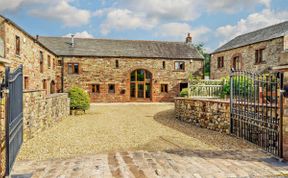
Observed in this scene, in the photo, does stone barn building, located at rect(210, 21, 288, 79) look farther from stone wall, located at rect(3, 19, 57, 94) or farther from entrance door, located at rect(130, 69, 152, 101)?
stone wall, located at rect(3, 19, 57, 94)

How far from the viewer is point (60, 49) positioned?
24.8m

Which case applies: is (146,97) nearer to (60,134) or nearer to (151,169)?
(60,134)

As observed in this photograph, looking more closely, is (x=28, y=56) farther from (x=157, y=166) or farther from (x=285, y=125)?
(x=285, y=125)

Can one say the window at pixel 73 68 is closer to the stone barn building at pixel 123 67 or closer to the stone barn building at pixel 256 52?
the stone barn building at pixel 123 67

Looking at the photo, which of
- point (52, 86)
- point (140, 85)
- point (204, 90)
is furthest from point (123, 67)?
point (204, 90)

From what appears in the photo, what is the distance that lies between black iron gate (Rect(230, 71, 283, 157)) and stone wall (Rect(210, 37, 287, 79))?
391 inches

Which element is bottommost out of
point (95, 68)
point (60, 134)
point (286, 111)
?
point (60, 134)

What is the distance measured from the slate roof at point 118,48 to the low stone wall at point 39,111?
43.1 feet

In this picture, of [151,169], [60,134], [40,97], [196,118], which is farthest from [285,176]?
[40,97]

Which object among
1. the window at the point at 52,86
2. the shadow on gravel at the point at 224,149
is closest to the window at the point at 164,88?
the window at the point at 52,86

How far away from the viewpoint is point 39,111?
8.95 metres

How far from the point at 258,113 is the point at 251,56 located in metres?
16.5

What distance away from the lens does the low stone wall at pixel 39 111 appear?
754 centimetres

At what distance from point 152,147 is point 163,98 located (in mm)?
19617
